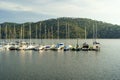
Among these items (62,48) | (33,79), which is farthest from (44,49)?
(33,79)

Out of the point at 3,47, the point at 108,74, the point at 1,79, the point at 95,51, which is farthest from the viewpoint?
the point at 3,47

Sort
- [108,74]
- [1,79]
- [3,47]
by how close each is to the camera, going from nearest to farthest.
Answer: [1,79], [108,74], [3,47]

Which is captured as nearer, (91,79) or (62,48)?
(91,79)

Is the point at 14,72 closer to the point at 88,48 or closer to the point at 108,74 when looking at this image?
the point at 108,74

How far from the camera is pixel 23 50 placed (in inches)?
5182

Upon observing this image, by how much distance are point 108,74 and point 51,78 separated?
1446 centimetres

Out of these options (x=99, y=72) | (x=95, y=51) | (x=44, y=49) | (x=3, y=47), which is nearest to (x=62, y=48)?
(x=44, y=49)

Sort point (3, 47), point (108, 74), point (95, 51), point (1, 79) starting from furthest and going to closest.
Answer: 1. point (3, 47)
2. point (95, 51)
3. point (108, 74)
4. point (1, 79)

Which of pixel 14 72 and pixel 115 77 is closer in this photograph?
pixel 115 77

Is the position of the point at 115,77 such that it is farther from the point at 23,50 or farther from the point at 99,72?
the point at 23,50

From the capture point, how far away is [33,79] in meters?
55.6

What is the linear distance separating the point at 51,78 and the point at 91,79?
885 cm

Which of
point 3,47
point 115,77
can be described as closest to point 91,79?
point 115,77

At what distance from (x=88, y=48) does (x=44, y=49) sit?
23080mm
